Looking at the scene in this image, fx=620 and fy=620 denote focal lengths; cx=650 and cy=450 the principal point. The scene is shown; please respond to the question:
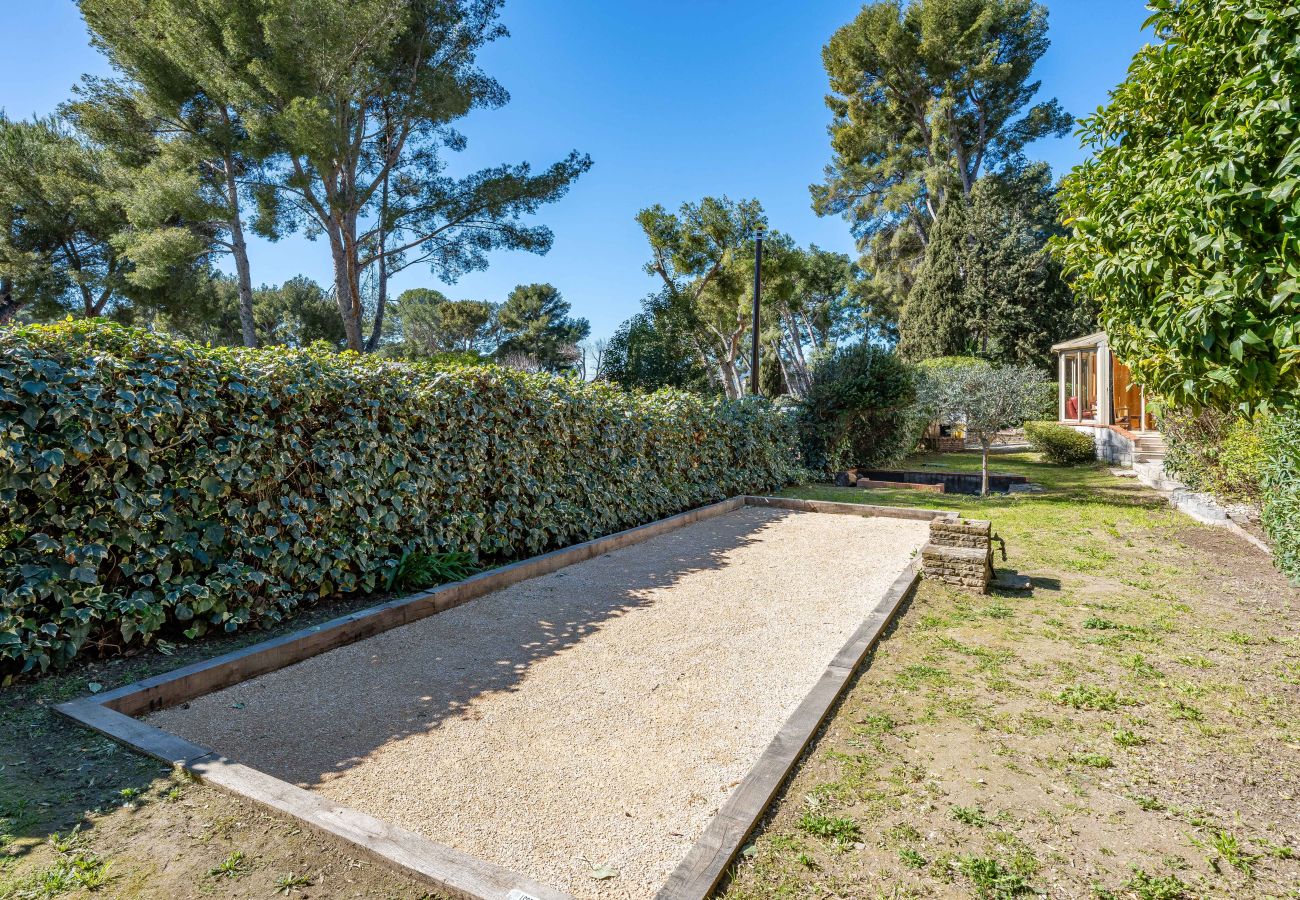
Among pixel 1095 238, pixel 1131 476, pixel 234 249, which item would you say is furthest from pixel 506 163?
pixel 1131 476

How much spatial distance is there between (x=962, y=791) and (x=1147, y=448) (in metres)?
15.2

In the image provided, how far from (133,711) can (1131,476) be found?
1591 centimetres

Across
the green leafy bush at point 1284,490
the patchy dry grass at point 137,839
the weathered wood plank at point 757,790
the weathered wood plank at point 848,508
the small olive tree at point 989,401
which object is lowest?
the weathered wood plank at point 757,790

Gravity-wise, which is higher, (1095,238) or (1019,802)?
(1095,238)

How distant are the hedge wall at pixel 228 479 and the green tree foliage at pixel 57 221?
564 inches

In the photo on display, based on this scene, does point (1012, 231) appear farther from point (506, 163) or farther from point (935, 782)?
point (935, 782)

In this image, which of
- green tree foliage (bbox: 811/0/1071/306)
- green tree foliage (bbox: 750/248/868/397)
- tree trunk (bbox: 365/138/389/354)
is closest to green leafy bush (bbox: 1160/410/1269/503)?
tree trunk (bbox: 365/138/389/354)

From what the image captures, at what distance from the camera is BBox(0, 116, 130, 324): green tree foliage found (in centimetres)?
1502

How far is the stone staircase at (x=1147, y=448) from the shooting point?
1325 centimetres

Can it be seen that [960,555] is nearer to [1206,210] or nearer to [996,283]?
[1206,210]

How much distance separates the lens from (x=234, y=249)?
610 inches

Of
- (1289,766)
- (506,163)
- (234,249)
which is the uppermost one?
(506,163)

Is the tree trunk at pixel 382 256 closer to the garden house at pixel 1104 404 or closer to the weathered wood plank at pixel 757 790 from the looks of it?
the weathered wood plank at pixel 757 790

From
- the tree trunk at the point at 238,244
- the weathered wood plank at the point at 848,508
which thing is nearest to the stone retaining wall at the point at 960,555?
the weathered wood plank at the point at 848,508
